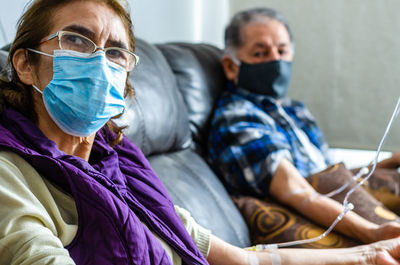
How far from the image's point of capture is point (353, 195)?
63.2 inches

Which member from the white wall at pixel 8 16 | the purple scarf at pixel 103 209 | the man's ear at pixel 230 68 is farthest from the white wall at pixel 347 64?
the purple scarf at pixel 103 209

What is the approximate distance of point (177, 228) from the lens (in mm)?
1039

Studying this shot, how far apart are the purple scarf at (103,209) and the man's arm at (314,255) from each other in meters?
0.11

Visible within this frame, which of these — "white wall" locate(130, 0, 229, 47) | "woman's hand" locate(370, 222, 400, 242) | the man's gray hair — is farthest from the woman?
the man's gray hair

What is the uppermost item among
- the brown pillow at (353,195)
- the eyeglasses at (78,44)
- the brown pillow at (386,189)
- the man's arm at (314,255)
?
Answer: the eyeglasses at (78,44)

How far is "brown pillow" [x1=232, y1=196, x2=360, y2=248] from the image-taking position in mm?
1483

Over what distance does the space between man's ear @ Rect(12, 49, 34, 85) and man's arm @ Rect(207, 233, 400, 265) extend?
547mm

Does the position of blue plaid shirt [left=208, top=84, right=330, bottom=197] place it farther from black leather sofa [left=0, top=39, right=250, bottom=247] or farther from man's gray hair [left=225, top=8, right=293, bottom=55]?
man's gray hair [left=225, top=8, right=293, bottom=55]

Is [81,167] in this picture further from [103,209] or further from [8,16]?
[8,16]

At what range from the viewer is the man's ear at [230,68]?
2.00 meters

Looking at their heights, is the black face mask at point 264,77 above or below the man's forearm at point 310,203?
above

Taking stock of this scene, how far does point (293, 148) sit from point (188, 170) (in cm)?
46

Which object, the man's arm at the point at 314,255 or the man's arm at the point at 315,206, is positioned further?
the man's arm at the point at 315,206

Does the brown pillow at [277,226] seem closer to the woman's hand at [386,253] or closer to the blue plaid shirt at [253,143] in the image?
the blue plaid shirt at [253,143]
